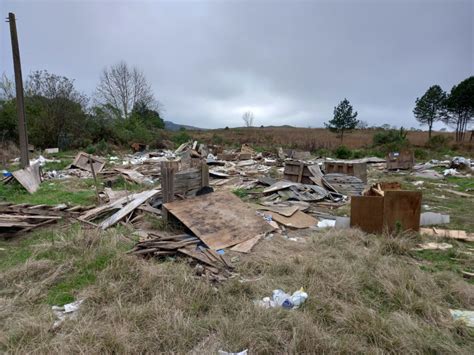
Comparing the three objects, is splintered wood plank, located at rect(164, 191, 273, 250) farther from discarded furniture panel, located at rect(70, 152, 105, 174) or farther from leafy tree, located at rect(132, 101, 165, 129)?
leafy tree, located at rect(132, 101, 165, 129)

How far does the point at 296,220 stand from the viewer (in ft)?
Answer: 19.1

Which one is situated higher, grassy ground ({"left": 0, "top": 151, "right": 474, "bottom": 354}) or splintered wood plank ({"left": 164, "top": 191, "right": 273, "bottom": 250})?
splintered wood plank ({"left": 164, "top": 191, "right": 273, "bottom": 250})

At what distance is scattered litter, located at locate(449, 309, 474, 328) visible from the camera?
8.42ft

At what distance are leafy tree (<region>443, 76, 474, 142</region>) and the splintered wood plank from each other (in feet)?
105

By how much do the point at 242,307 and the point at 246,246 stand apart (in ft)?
5.47

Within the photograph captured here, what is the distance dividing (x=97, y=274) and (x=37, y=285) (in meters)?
0.60

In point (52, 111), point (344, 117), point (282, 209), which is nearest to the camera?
point (282, 209)

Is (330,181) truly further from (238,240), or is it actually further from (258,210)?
(238,240)

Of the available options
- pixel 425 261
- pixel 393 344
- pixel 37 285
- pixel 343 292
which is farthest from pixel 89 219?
pixel 425 261

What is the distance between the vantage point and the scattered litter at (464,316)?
101 inches

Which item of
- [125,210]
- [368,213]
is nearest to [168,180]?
[125,210]

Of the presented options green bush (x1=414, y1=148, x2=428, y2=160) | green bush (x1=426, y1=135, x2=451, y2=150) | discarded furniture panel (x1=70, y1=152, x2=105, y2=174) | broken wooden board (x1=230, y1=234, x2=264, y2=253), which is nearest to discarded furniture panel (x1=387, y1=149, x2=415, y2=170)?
green bush (x1=414, y1=148, x2=428, y2=160)

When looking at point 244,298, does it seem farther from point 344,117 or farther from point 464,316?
point 344,117

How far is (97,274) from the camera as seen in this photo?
10.8 ft
